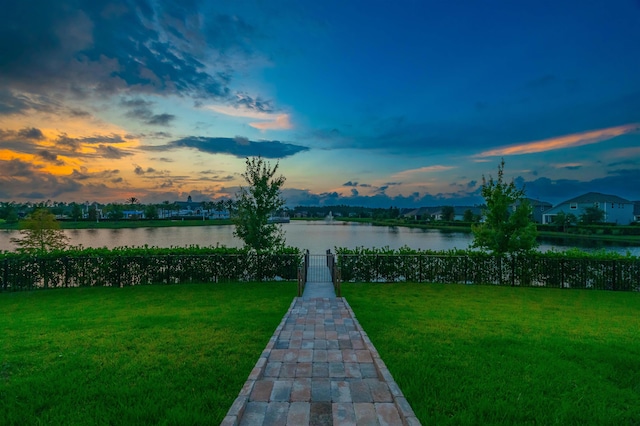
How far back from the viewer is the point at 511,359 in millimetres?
5527

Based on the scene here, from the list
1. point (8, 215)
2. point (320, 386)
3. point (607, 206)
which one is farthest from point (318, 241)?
point (607, 206)

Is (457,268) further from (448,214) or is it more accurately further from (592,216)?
(448,214)

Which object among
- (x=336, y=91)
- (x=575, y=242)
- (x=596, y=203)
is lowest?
(x=575, y=242)

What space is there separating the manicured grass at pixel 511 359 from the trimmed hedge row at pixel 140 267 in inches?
217

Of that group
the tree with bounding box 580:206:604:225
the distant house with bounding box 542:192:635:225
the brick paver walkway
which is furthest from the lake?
the distant house with bounding box 542:192:635:225

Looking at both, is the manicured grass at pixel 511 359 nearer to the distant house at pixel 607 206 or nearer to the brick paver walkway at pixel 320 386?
the brick paver walkway at pixel 320 386

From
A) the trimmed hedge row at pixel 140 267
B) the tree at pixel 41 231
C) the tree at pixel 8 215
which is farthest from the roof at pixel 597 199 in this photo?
the tree at pixel 8 215

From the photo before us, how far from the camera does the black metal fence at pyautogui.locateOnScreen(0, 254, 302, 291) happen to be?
43.1ft

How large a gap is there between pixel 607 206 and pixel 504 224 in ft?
230

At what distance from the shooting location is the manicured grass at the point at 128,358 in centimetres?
402

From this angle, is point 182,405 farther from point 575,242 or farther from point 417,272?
point 575,242

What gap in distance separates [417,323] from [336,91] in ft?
43.6

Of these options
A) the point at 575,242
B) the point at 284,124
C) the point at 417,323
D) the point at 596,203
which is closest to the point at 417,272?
the point at 417,323

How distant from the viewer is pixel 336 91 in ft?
57.4
